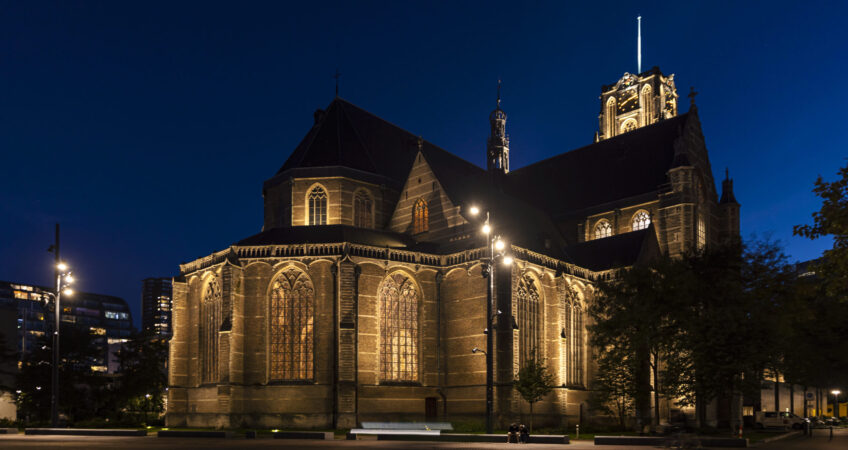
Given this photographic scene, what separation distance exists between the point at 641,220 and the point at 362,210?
2023cm

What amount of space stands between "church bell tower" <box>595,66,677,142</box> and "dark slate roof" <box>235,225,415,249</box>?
1562 inches

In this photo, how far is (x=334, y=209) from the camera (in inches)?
2040

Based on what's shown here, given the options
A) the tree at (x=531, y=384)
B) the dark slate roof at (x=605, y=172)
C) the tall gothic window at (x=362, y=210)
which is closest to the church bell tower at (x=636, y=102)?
the dark slate roof at (x=605, y=172)

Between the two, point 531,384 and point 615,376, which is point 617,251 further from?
point 531,384

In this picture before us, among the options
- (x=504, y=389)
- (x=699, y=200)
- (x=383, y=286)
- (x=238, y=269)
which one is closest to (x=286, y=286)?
(x=238, y=269)

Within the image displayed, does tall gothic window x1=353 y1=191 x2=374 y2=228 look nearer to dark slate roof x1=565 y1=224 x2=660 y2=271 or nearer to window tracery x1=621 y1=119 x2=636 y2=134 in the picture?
dark slate roof x1=565 y1=224 x2=660 y2=271

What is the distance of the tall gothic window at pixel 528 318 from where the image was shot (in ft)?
148

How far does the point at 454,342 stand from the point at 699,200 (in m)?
22.9

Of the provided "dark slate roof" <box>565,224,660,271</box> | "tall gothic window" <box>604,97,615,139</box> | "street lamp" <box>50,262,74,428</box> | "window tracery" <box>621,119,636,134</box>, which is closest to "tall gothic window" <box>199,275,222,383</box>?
"street lamp" <box>50,262,74,428</box>

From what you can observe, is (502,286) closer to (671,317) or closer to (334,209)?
(671,317)

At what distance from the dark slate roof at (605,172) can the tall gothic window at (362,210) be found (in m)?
14.3

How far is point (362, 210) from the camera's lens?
5303cm

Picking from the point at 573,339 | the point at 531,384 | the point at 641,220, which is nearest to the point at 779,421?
the point at 573,339

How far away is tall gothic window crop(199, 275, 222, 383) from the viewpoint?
45.1 meters
